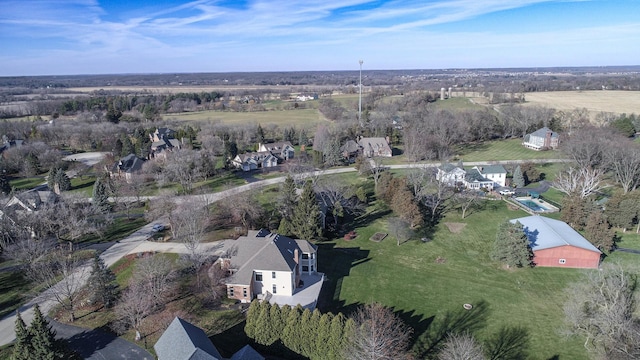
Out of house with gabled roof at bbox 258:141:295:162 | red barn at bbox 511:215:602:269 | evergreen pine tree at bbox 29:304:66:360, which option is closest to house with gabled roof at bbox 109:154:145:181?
house with gabled roof at bbox 258:141:295:162

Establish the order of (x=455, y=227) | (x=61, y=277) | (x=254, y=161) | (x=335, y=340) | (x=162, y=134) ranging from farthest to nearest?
(x=162, y=134) → (x=254, y=161) → (x=455, y=227) → (x=61, y=277) → (x=335, y=340)

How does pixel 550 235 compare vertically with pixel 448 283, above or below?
above

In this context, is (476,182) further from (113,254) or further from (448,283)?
(113,254)

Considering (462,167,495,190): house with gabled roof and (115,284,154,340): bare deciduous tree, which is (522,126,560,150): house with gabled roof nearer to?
(462,167,495,190): house with gabled roof

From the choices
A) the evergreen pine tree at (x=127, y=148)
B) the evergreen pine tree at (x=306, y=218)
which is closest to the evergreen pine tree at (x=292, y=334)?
the evergreen pine tree at (x=306, y=218)

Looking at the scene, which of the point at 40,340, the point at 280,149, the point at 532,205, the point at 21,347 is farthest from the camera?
the point at 280,149

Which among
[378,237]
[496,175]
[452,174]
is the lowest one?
[378,237]

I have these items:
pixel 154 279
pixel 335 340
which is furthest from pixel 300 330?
pixel 154 279
